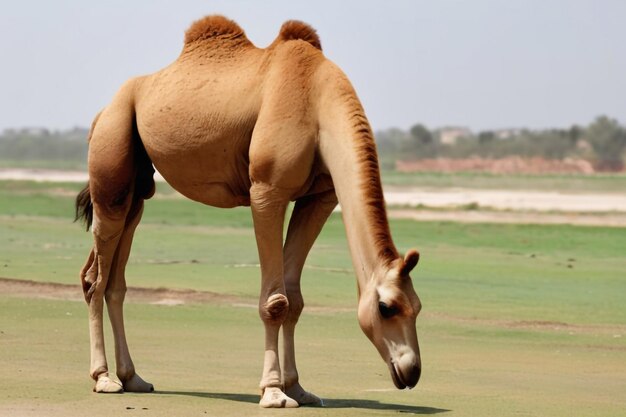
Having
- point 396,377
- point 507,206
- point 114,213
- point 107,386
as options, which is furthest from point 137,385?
point 507,206

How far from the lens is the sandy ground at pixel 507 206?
41331 millimetres

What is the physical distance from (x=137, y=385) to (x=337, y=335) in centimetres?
419

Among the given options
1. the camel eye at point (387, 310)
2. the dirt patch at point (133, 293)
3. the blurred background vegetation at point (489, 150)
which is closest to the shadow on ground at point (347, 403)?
the camel eye at point (387, 310)

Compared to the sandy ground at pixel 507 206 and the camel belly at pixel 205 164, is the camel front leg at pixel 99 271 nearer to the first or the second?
the camel belly at pixel 205 164

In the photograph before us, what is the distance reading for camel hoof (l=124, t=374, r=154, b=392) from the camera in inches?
420

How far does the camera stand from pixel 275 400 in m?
9.89

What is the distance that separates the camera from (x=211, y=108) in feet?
34.3

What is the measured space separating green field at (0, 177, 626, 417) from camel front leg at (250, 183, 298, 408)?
0.80 feet

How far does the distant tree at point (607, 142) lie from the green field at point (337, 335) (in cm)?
8540

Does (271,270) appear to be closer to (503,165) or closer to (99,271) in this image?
(99,271)

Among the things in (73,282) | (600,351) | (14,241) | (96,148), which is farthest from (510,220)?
(96,148)

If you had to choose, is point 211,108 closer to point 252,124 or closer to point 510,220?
point 252,124

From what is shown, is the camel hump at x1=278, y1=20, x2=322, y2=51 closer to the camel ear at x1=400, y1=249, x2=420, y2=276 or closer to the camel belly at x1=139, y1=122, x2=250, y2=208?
the camel belly at x1=139, y1=122, x2=250, y2=208

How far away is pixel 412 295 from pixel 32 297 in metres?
8.64
